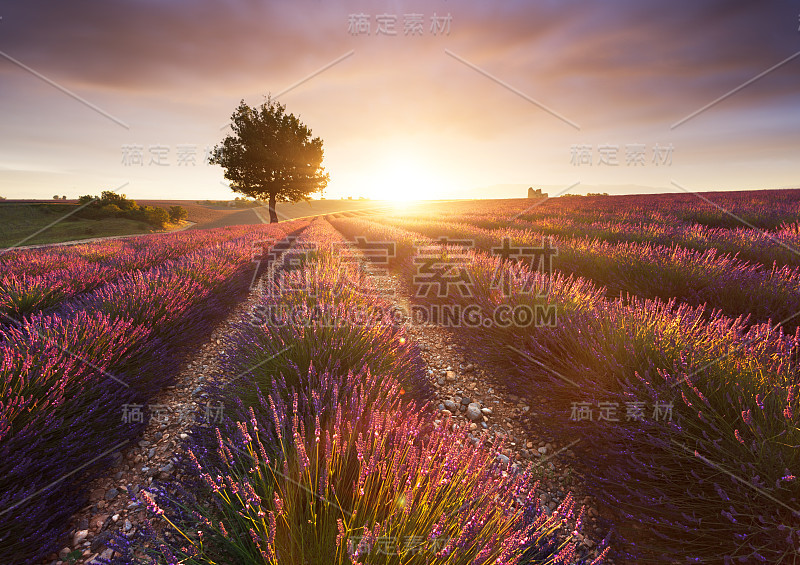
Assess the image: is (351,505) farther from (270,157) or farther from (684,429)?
(270,157)

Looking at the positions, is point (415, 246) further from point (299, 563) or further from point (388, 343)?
point (299, 563)

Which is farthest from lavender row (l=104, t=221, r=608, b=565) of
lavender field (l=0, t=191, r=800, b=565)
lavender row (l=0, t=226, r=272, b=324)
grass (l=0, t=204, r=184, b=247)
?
grass (l=0, t=204, r=184, b=247)

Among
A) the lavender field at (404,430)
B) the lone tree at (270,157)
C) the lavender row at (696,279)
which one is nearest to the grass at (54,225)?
the lone tree at (270,157)

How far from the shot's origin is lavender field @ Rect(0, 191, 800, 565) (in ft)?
3.85

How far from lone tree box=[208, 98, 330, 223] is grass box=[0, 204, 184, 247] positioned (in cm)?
885

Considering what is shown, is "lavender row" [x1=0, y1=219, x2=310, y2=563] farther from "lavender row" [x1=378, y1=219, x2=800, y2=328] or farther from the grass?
the grass

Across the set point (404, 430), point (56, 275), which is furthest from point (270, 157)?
point (404, 430)

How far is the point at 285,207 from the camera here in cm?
6644

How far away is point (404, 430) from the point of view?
4.39 ft

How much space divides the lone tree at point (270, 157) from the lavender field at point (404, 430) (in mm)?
25542

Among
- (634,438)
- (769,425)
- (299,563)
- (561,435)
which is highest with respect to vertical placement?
(769,425)

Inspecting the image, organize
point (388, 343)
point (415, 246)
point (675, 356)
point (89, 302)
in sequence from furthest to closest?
1. point (415, 246)
2. point (89, 302)
3. point (388, 343)
4. point (675, 356)

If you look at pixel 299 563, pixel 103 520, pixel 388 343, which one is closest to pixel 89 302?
pixel 103 520

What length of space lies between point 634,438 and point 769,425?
590mm
